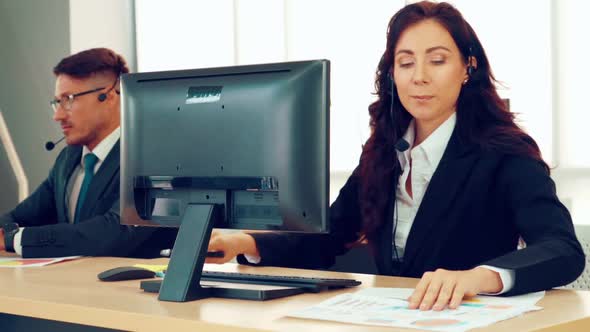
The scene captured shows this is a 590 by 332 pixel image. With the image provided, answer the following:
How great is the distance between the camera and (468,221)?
2002mm

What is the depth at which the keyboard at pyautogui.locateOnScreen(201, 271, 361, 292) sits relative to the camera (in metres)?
1.73

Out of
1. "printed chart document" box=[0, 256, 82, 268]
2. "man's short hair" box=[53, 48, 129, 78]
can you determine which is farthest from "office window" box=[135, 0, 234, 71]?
"printed chart document" box=[0, 256, 82, 268]

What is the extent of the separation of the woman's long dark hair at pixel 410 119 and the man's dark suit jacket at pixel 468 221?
0.03 meters

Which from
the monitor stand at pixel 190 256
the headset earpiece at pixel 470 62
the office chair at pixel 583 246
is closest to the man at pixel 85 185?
the monitor stand at pixel 190 256

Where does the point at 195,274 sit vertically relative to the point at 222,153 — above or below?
below

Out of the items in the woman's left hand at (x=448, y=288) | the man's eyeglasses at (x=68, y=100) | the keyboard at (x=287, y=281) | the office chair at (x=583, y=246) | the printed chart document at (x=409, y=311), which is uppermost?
the man's eyeglasses at (x=68, y=100)

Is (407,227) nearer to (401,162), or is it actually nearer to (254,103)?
(401,162)

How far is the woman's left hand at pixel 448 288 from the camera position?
4.73 feet

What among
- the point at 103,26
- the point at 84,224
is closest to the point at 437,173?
the point at 84,224

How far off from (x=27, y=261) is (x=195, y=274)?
0.92 metres

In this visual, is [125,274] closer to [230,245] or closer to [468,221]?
[230,245]

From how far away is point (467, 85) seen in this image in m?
2.10

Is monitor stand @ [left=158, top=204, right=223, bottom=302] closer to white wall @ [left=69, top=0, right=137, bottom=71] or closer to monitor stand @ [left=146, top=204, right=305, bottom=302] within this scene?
monitor stand @ [left=146, top=204, right=305, bottom=302]

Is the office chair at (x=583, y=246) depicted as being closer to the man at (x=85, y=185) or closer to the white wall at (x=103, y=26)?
the man at (x=85, y=185)
